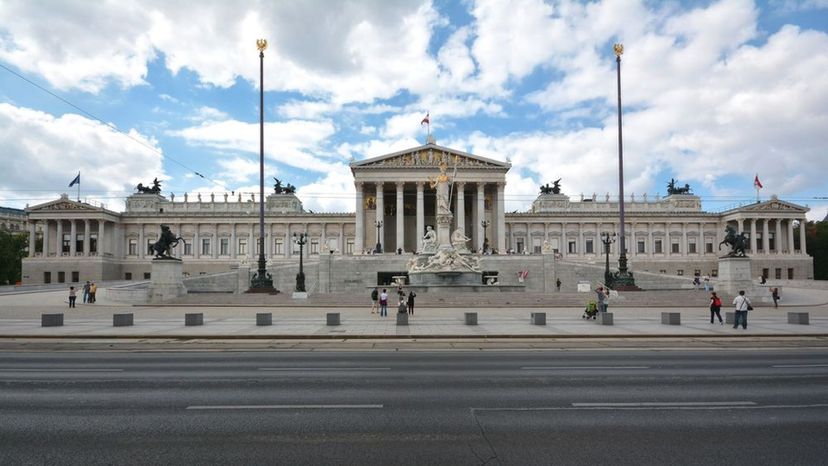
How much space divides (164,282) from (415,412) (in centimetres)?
4252

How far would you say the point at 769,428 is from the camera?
8656 millimetres

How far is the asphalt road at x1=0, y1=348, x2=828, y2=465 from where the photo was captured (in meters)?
7.46

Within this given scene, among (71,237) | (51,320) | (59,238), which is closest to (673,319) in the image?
(51,320)

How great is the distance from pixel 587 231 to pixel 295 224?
183ft

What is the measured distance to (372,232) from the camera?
103 metres

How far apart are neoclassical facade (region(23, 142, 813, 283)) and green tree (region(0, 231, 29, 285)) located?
2659 mm

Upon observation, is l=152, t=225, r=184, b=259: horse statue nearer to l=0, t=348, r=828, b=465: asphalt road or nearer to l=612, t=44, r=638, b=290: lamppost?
l=0, t=348, r=828, b=465: asphalt road

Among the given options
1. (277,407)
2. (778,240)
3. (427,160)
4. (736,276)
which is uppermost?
(427,160)

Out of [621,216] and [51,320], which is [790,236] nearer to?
[621,216]

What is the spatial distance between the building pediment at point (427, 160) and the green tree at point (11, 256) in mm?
61227

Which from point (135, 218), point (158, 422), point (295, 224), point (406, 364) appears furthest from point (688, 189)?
point (158, 422)

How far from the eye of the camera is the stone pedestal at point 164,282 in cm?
4647

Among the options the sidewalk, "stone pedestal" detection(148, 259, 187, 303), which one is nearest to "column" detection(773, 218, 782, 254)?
the sidewalk

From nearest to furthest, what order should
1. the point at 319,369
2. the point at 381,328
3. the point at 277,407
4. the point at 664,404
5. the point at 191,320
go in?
the point at 277,407 < the point at 664,404 < the point at 319,369 < the point at 381,328 < the point at 191,320
